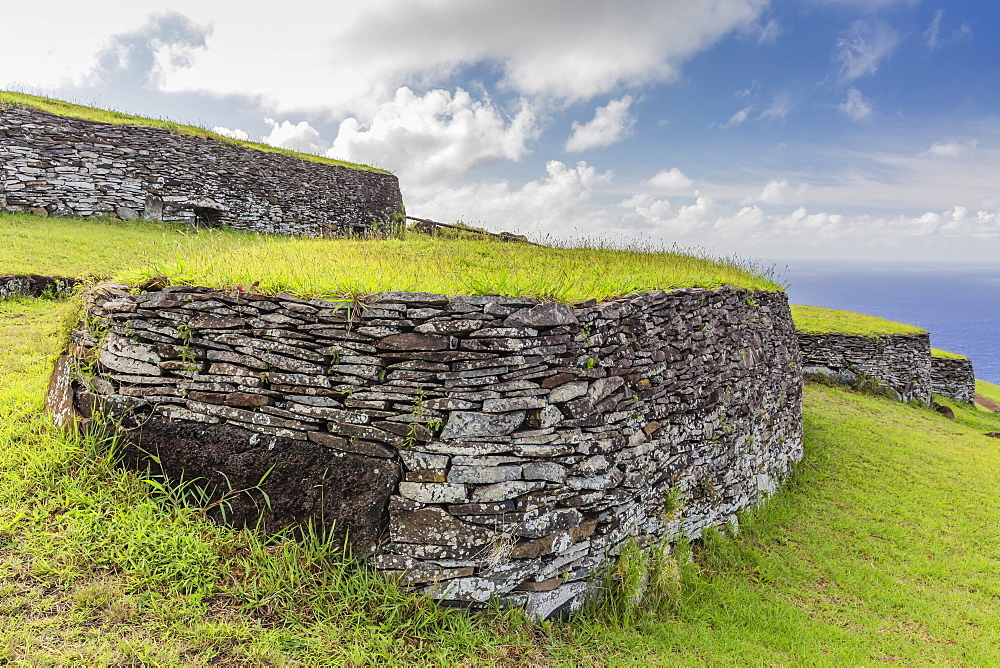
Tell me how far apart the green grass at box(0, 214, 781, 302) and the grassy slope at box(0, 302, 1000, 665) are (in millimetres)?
2144

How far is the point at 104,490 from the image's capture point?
14.7ft

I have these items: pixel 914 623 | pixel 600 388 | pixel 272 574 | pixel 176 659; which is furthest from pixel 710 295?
pixel 176 659

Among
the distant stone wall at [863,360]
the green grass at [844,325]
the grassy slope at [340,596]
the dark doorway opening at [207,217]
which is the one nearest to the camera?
the grassy slope at [340,596]

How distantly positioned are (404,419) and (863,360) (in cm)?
1808

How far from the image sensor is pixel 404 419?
13.9 feet

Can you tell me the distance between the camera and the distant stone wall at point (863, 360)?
54.7 ft

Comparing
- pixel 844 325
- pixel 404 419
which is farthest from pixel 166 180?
pixel 844 325

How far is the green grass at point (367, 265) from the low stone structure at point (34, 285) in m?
0.46

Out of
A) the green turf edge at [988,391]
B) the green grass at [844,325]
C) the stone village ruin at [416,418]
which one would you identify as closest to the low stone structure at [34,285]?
the stone village ruin at [416,418]

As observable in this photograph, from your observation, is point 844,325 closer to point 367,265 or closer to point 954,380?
point 954,380

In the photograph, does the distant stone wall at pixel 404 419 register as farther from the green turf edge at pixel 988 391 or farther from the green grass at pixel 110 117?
the green turf edge at pixel 988 391

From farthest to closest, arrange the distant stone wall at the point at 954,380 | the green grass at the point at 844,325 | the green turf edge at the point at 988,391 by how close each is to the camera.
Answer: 1. the green turf edge at the point at 988,391
2. the distant stone wall at the point at 954,380
3. the green grass at the point at 844,325

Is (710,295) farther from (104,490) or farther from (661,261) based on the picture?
(104,490)

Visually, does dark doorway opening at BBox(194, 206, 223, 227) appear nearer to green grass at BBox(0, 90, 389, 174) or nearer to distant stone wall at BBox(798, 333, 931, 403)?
green grass at BBox(0, 90, 389, 174)
